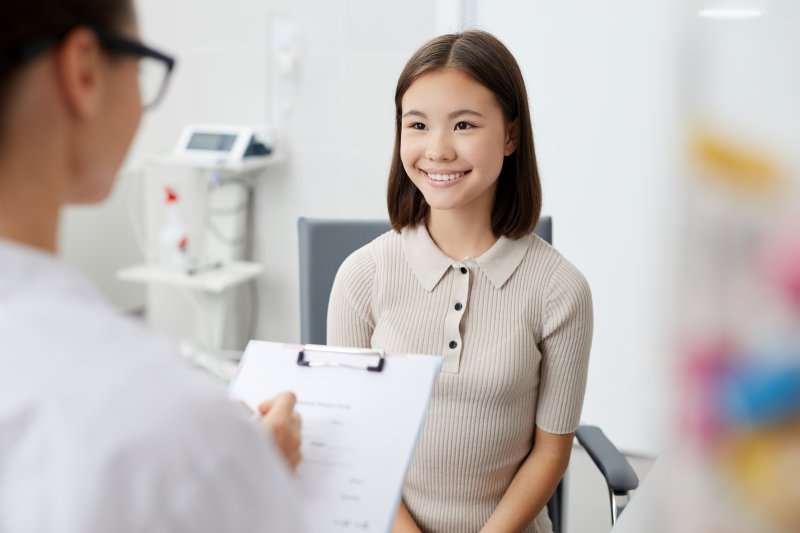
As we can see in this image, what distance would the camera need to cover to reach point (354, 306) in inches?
50.2

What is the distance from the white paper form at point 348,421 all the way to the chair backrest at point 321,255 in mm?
525

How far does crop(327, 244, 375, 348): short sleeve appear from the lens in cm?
128

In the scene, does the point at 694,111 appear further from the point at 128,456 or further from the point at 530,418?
the point at 530,418

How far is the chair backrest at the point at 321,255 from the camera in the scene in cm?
150

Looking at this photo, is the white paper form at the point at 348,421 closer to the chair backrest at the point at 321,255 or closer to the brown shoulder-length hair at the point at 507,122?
the brown shoulder-length hair at the point at 507,122

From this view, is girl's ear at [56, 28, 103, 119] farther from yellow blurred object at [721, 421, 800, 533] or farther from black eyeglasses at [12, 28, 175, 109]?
yellow blurred object at [721, 421, 800, 533]

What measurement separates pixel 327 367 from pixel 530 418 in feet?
1.42

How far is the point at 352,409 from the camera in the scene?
0.89 meters

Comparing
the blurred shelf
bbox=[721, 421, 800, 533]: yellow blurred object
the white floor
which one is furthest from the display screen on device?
bbox=[721, 421, 800, 533]: yellow blurred object

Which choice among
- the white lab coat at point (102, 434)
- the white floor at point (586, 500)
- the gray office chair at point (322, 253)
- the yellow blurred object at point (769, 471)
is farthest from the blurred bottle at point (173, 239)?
the yellow blurred object at point (769, 471)

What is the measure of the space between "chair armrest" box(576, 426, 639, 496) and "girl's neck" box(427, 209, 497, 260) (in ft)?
1.19

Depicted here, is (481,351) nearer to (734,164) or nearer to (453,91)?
(453,91)

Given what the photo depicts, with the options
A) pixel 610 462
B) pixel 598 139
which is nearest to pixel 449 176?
pixel 610 462

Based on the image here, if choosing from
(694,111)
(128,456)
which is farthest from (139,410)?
(694,111)
